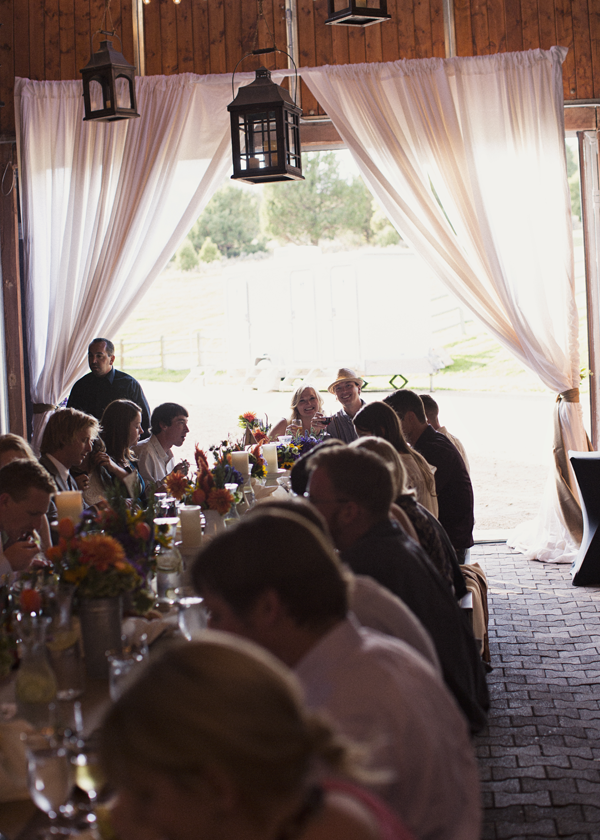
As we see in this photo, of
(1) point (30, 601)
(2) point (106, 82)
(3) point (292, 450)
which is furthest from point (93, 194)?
(1) point (30, 601)

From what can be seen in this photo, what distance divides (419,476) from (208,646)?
2.80 m

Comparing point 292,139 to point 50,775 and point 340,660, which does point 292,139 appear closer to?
point 340,660

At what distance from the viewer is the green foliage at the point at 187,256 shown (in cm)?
1761

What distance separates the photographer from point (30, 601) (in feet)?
6.30

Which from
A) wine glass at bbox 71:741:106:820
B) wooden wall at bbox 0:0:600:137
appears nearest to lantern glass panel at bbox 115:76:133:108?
wooden wall at bbox 0:0:600:137

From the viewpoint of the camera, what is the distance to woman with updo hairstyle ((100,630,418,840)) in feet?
2.51

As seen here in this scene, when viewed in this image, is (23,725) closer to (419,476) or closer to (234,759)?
(234,759)

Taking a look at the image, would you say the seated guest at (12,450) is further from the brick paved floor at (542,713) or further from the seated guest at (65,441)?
the brick paved floor at (542,713)

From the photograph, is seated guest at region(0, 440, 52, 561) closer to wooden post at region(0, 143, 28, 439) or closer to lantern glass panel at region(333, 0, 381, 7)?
wooden post at region(0, 143, 28, 439)

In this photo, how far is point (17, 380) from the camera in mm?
6082

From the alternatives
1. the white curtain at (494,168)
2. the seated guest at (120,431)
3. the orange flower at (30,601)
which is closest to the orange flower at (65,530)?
the orange flower at (30,601)

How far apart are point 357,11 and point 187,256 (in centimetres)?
1346

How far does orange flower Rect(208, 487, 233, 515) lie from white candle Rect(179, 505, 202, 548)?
192mm

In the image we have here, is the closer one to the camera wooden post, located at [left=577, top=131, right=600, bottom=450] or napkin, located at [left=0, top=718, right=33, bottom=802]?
napkin, located at [left=0, top=718, right=33, bottom=802]
